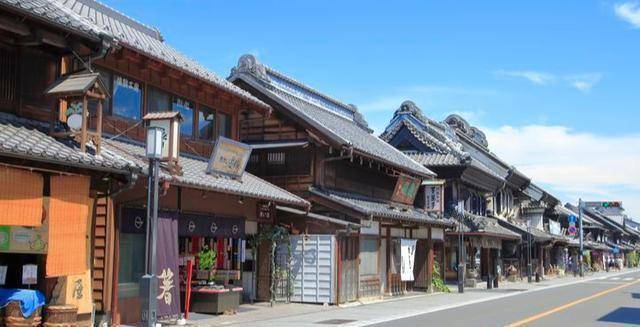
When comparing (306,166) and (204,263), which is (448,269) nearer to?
(306,166)

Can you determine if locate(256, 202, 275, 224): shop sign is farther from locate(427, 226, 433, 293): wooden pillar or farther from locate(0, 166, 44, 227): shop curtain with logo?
locate(427, 226, 433, 293): wooden pillar

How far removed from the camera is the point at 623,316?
69.3ft

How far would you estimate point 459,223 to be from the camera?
36.4m

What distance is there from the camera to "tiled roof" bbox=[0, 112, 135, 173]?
37.5 ft

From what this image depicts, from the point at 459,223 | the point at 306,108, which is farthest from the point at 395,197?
the point at 459,223

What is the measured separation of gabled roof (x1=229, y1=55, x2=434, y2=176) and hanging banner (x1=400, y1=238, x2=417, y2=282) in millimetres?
3410

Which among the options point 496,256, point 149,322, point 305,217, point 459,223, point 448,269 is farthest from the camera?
point 496,256

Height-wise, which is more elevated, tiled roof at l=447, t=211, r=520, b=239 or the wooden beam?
the wooden beam

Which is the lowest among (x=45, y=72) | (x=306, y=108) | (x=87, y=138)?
(x=87, y=138)

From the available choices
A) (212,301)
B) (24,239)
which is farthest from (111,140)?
(212,301)

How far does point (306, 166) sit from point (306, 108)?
472cm

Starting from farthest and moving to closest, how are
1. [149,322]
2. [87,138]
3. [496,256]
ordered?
[496,256]
[87,138]
[149,322]

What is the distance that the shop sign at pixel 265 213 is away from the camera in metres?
22.2

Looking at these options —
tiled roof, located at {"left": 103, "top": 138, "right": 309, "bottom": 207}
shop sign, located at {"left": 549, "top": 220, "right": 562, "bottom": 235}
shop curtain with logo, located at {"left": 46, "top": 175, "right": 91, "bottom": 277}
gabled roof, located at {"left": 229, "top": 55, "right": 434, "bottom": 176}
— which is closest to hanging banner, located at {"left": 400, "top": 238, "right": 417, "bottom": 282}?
gabled roof, located at {"left": 229, "top": 55, "right": 434, "bottom": 176}
